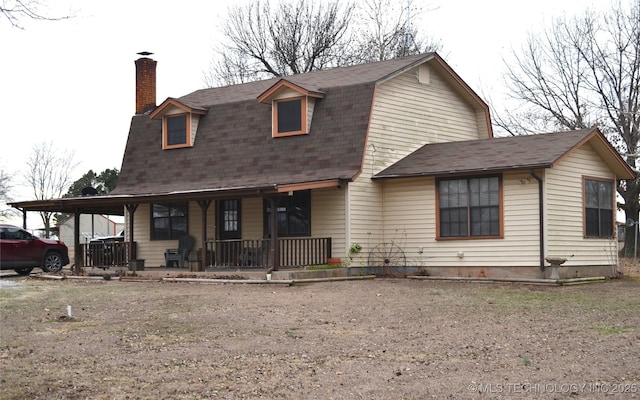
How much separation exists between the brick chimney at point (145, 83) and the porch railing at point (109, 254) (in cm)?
558

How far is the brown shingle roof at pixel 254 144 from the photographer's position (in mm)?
23219

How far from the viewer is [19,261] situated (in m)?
26.2

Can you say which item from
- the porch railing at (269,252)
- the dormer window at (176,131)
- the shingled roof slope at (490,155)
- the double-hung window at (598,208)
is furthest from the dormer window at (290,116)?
the double-hung window at (598,208)

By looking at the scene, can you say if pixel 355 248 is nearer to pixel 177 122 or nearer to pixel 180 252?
pixel 180 252

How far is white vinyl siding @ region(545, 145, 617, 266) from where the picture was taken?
2095 cm

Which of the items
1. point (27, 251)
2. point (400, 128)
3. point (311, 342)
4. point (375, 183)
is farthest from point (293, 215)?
point (311, 342)

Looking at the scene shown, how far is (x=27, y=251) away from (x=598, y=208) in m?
16.5

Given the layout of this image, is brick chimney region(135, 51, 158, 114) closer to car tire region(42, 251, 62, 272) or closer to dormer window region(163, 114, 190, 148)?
dormer window region(163, 114, 190, 148)

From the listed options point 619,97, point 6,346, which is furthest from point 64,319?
point 619,97

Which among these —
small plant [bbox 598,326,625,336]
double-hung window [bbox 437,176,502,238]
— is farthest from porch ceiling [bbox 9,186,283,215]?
small plant [bbox 598,326,625,336]

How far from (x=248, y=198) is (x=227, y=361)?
46.8 feet

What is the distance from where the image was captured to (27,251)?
26.5 metres

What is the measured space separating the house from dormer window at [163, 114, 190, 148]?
4cm

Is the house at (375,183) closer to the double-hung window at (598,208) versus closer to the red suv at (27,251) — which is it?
the double-hung window at (598,208)
